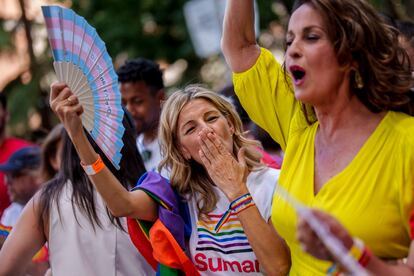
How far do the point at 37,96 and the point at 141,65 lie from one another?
21.5 feet

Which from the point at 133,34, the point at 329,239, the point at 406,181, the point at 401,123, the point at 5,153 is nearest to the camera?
the point at 329,239

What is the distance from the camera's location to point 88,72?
3479mm

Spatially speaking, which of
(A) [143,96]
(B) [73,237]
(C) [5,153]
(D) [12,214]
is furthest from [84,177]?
(C) [5,153]

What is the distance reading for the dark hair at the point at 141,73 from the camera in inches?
238

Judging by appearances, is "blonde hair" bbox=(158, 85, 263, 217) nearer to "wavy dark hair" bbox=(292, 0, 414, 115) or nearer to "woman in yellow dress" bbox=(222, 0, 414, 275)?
"woman in yellow dress" bbox=(222, 0, 414, 275)

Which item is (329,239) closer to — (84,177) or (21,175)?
(84,177)

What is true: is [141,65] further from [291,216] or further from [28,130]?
[28,130]

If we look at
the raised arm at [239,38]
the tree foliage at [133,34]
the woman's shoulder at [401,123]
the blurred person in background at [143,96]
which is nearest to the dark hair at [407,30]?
the raised arm at [239,38]

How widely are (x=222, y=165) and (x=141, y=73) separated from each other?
2818mm

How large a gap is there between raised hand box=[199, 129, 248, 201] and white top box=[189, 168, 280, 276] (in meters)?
0.21

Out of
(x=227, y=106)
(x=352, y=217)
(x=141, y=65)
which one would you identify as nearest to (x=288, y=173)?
(x=352, y=217)

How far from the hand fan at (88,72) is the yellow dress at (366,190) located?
829mm

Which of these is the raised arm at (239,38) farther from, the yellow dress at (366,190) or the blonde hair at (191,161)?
the blonde hair at (191,161)

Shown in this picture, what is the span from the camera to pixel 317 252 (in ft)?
7.77
